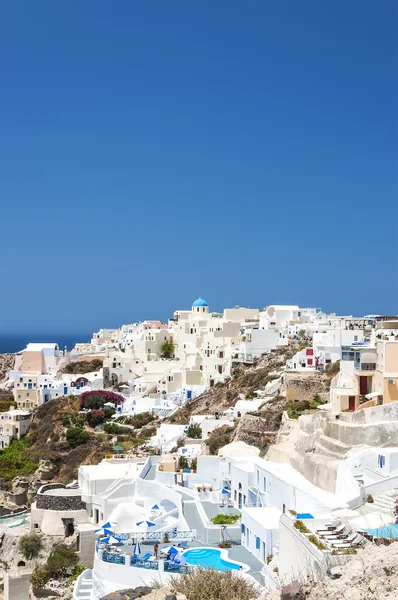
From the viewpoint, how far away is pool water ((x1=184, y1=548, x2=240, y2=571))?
558 inches

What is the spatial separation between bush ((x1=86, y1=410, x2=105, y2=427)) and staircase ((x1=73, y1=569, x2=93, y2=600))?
81.2ft

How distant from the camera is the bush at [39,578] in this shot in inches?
734

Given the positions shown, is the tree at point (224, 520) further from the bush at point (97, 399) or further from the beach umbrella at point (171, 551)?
the bush at point (97, 399)

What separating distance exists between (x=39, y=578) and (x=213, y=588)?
1044 cm

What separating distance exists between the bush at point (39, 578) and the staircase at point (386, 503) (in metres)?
9.55

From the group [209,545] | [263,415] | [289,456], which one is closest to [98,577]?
[209,545]

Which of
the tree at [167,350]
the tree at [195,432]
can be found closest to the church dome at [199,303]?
the tree at [167,350]

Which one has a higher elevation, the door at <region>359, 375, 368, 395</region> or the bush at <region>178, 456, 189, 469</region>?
the door at <region>359, 375, 368, 395</region>

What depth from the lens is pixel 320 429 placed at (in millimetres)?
20016

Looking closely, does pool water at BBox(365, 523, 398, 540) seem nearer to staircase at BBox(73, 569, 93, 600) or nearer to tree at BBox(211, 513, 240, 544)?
Answer: tree at BBox(211, 513, 240, 544)

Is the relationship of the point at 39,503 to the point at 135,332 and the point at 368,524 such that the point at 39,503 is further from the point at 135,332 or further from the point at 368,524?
the point at 135,332

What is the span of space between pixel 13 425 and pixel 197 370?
12.9 meters

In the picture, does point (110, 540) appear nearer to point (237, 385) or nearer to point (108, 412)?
point (237, 385)

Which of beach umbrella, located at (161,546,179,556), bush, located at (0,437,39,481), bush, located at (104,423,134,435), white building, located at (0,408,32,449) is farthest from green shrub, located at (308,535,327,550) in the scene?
white building, located at (0,408,32,449)
